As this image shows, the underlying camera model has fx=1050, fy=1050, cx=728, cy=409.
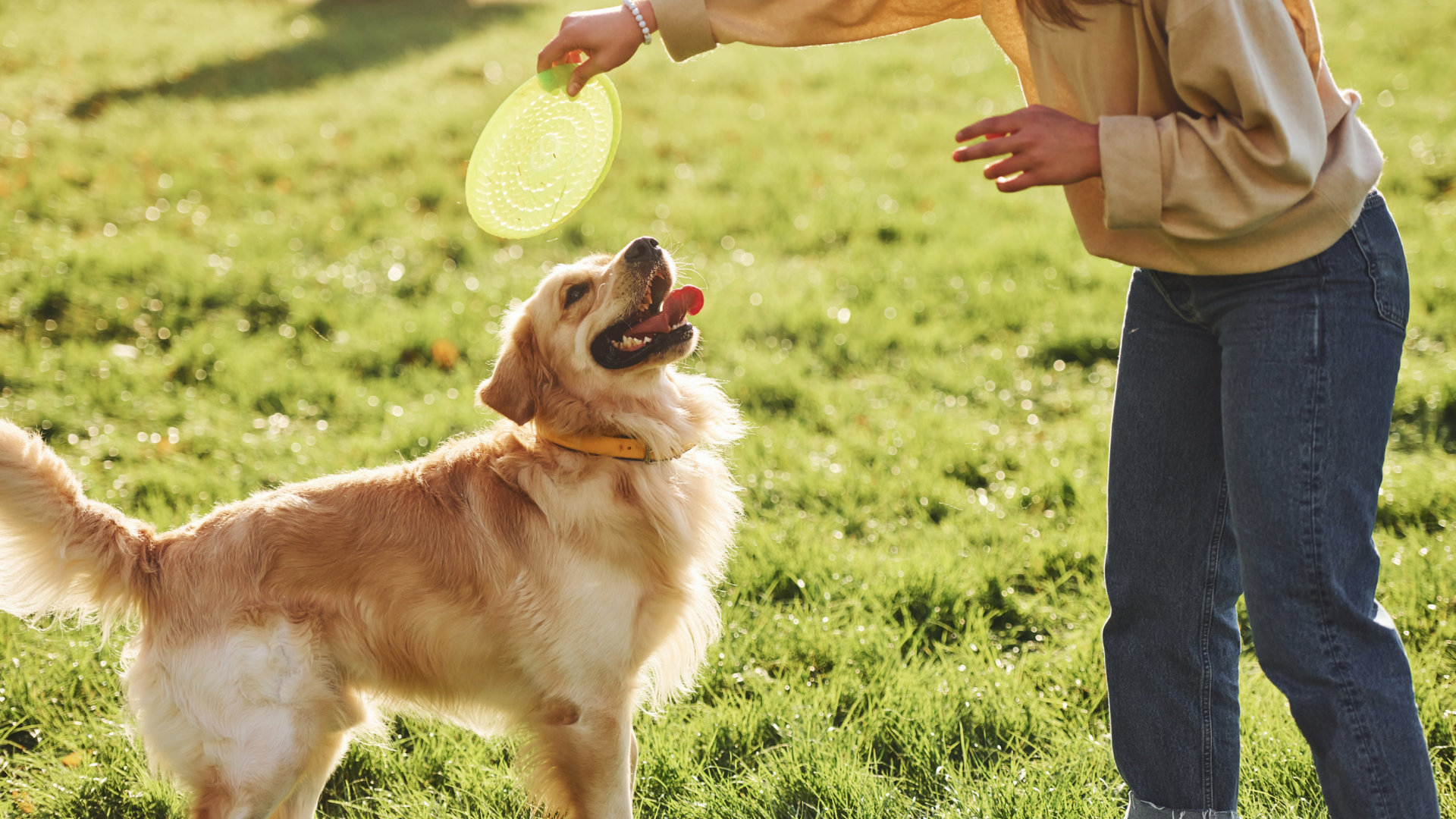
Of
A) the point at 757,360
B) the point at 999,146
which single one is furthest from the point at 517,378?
the point at 757,360

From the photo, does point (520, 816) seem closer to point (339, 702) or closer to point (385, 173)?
point (339, 702)

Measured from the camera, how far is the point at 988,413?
5.14 m

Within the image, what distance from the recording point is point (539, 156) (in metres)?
2.97

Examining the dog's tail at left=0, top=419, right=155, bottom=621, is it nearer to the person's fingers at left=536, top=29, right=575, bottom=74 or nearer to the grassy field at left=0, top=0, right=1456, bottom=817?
the grassy field at left=0, top=0, right=1456, bottom=817

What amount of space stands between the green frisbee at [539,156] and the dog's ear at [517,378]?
29 centimetres

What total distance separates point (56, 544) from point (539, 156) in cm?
157

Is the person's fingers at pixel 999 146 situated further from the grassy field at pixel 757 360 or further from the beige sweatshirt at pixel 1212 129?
the grassy field at pixel 757 360

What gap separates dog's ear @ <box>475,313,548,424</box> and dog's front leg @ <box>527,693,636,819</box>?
0.81 m

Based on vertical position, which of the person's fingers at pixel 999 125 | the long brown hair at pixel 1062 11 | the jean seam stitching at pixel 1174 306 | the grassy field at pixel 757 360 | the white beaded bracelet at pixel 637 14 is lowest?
the grassy field at pixel 757 360

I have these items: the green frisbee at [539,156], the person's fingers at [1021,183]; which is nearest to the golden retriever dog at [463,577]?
the green frisbee at [539,156]

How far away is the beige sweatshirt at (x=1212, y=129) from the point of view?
5.82 feet

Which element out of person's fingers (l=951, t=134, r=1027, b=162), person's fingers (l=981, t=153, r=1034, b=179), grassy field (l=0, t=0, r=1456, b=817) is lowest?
grassy field (l=0, t=0, r=1456, b=817)

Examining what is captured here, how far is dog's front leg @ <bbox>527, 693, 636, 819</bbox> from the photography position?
268 centimetres

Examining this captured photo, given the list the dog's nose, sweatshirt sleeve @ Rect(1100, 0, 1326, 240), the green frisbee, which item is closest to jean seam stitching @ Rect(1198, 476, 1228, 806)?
sweatshirt sleeve @ Rect(1100, 0, 1326, 240)
